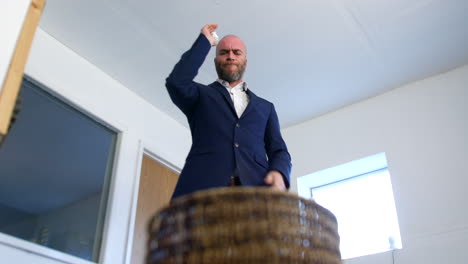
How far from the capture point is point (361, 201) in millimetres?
2924

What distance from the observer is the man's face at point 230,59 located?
1393 millimetres

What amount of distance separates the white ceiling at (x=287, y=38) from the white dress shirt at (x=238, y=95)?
1.06 metres

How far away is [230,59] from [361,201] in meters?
1.85

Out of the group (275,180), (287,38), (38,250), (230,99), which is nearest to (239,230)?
(275,180)

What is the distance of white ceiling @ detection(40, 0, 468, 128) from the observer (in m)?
2.43

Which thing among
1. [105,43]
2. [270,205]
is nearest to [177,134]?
[105,43]

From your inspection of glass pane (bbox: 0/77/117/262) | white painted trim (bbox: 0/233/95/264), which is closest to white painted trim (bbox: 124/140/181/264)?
glass pane (bbox: 0/77/117/262)

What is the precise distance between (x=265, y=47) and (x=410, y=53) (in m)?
0.85

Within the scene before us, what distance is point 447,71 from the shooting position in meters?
2.84

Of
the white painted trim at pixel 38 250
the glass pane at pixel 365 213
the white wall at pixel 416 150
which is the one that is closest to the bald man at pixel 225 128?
the white painted trim at pixel 38 250

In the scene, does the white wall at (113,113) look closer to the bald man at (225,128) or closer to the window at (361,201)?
the window at (361,201)

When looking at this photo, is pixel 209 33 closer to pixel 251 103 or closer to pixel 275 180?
pixel 251 103

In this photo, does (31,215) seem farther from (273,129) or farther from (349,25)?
(349,25)

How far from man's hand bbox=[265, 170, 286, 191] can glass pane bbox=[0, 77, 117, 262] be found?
1368 millimetres
